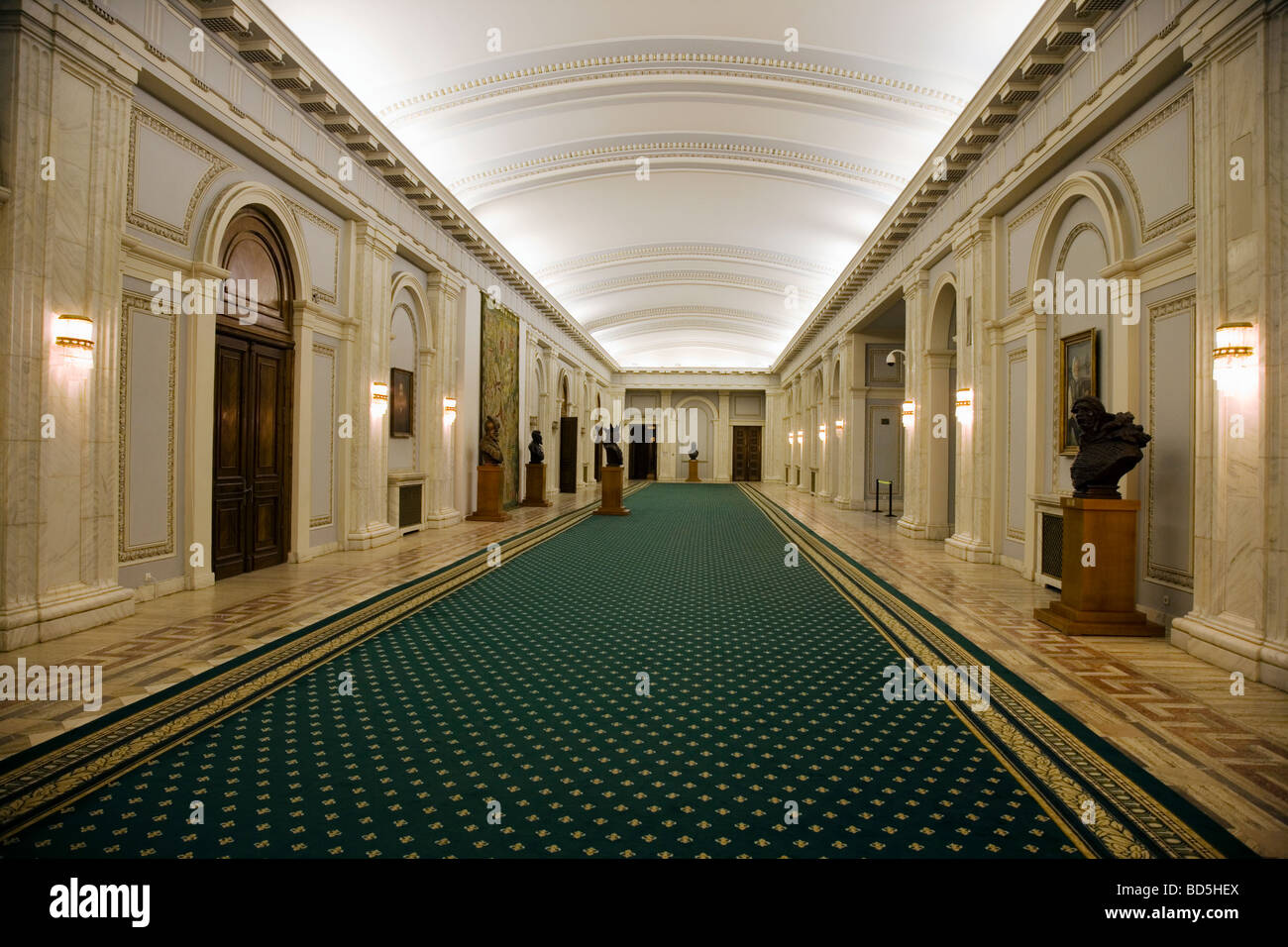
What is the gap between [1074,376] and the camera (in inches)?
264

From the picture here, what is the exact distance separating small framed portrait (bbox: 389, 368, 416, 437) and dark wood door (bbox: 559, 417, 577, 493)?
385 inches

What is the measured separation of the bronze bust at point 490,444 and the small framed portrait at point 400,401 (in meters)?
1.96

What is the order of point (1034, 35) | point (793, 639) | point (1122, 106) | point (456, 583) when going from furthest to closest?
point (456, 583)
point (1034, 35)
point (1122, 106)
point (793, 639)

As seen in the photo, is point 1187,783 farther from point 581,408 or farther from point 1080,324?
point 581,408

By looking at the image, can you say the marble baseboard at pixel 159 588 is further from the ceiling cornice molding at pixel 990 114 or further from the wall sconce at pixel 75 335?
the ceiling cornice molding at pixel 990 114

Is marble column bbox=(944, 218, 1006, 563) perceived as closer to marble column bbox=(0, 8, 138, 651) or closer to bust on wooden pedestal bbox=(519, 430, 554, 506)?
marble column bbox=(0, 8, 138, 651)

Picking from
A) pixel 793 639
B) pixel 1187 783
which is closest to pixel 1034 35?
pixel 793 639

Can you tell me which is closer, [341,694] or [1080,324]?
[341,694]

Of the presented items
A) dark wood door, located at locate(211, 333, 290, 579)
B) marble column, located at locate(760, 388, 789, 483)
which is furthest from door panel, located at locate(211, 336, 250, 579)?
marble column, located at locate(760, 388, 789, 483)

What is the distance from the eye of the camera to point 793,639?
490 centimetres

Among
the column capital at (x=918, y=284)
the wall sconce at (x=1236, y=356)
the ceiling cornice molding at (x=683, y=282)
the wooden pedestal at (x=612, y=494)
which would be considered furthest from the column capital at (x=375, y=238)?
the ceiling cornice molding at (x=683, y=282)

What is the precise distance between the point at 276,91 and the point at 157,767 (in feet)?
21.9

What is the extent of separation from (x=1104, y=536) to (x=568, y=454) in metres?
16.7
